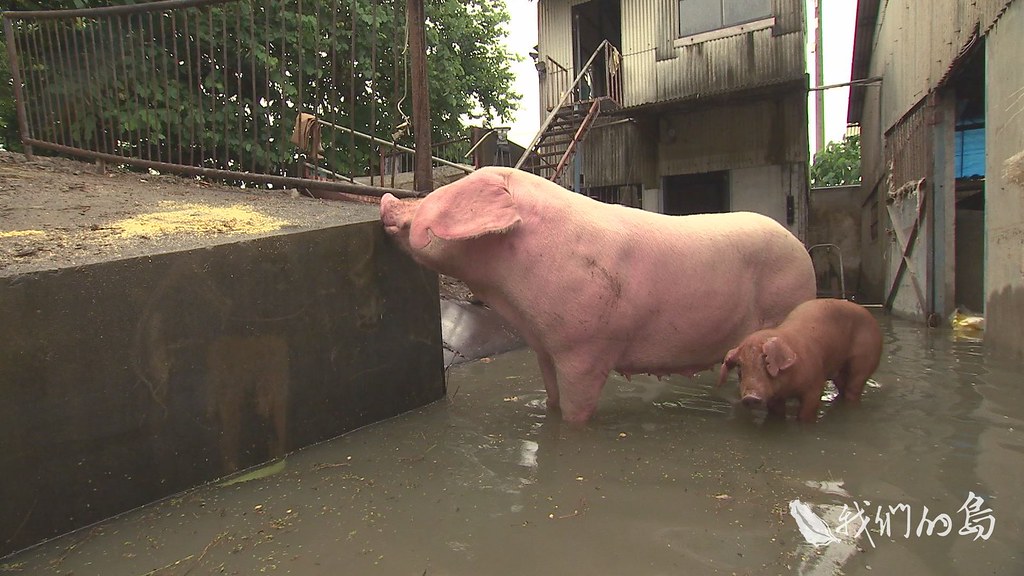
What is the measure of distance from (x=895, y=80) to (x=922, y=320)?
485cm

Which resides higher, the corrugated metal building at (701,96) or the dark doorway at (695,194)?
the corrugated metal building at (701,96)

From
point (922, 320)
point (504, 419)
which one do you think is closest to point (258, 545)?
point (504, 419)

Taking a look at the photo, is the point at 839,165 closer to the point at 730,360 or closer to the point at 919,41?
the point at 919,41

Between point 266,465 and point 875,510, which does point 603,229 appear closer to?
point 875,510

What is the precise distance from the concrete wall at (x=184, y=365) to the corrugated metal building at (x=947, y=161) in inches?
135

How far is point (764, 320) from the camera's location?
12.1ft

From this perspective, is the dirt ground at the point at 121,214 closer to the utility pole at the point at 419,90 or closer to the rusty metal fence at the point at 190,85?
the rusty metal fence at the point at 190,85

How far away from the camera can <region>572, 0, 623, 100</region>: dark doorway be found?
1377 centimetres

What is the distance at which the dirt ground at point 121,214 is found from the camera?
2461 mm

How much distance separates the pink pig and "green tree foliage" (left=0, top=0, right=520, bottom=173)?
1405 mm

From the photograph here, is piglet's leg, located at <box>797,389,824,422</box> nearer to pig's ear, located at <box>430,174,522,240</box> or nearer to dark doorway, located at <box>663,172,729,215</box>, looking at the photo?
→ pig's ear, located at <box>430,174,522,240</box>

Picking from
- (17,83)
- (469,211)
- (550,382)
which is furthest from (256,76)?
(550,382)

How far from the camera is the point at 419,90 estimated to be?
425 cm

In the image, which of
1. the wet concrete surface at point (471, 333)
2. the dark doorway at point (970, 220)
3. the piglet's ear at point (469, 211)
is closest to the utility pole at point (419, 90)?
the piglet's ear at point (469, 211)
